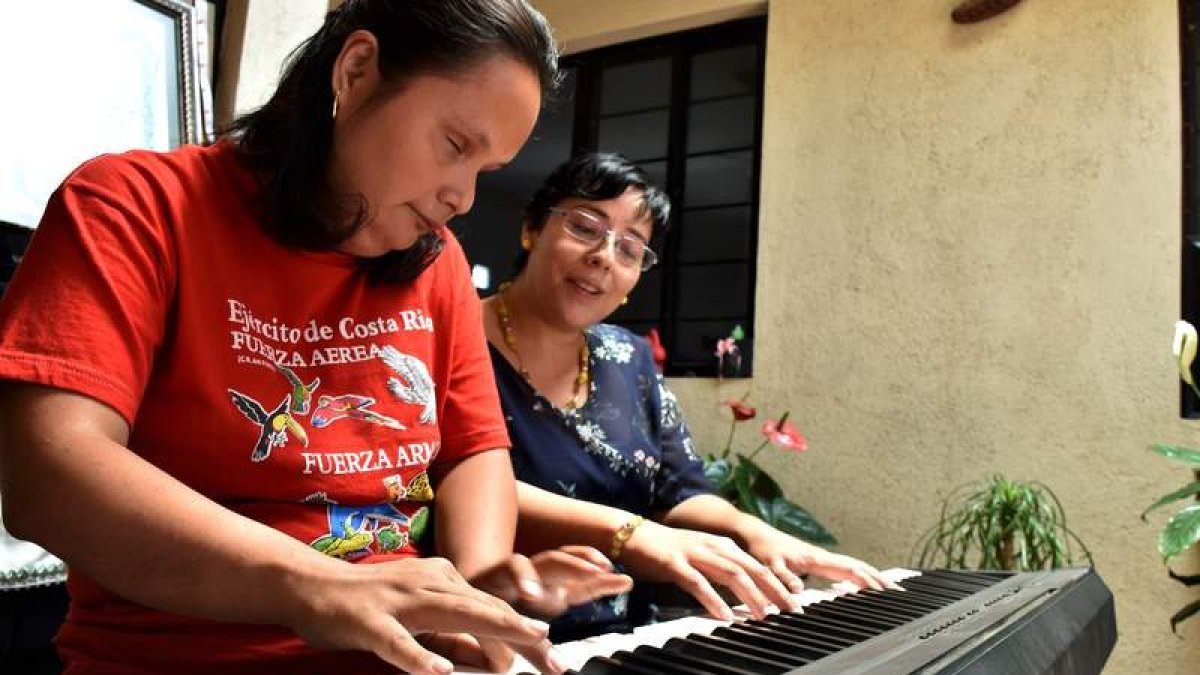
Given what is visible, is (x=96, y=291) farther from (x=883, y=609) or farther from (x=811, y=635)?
(x=883, y=609)

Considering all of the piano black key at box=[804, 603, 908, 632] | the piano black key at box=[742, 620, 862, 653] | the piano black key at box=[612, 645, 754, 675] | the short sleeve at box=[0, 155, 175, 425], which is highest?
the short sleeve at box=[0, 155, 175, 425]

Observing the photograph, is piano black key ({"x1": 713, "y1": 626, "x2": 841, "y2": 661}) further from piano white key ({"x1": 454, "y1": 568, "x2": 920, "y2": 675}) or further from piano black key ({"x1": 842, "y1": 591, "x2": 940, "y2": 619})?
piano black key ({"x1": 842, "y1": 591, "x2": 940, "y2": 619})

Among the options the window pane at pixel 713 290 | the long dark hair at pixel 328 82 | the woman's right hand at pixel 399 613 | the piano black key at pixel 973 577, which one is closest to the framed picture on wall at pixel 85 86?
the long dark hair at pixel 328 82

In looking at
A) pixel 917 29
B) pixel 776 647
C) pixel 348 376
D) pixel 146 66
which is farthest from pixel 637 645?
pixel 917 29

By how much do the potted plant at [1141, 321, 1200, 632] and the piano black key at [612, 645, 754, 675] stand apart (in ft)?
6.39

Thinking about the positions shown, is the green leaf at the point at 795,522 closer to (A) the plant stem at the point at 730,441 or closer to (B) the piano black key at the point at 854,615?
(A) the plant stem at the point at 730,441

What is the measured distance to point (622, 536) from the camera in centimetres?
128

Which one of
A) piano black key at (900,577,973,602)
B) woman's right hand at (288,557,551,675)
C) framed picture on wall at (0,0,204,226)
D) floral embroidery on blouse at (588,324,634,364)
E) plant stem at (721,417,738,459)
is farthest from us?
plant stem at (721,417,738,459)

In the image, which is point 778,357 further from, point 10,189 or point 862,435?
point 10,189

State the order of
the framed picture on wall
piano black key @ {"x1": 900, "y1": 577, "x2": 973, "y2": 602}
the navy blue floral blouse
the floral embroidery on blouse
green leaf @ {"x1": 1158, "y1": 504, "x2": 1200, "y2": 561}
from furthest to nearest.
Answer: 1. green leaf @ {"x1": 1158, "y1": 504, "x2": 1200, "y2": 561}
2. the floral embroidery on blouse
3. the navy blue floral blouse
4. the framed picture on wall
5. piano black key @ {"x1": 900, "y1": 577, "x2": 973, "y2": 602}

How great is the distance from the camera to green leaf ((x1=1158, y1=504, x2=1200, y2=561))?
2180mm

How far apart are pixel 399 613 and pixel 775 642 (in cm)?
35

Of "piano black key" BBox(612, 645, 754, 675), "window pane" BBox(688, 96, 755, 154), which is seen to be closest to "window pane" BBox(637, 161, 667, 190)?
"window pane" BBox(688, 96, 755, 154)

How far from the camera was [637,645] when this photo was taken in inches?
28.8
